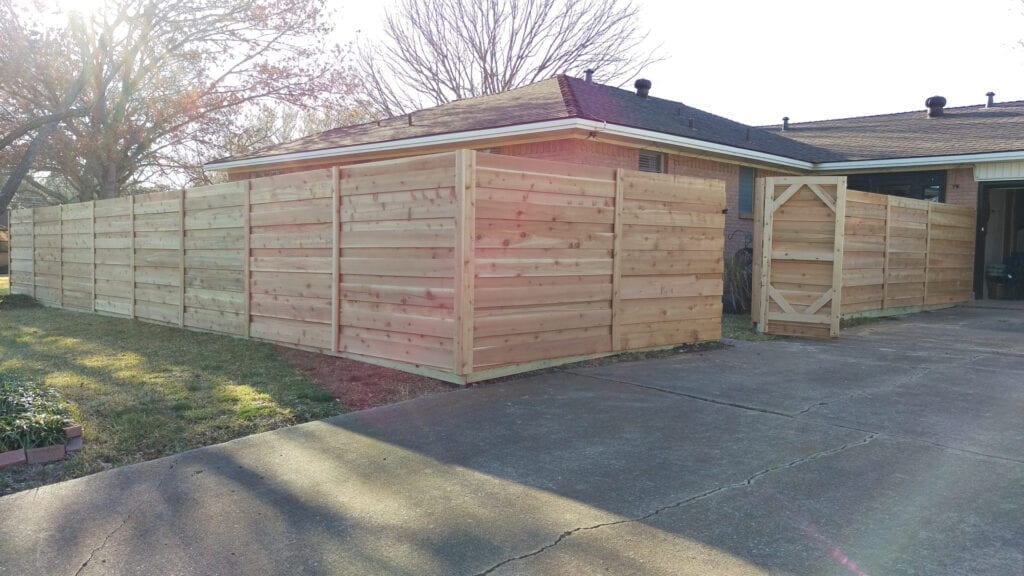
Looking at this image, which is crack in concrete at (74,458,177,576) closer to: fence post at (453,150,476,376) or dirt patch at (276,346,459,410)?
dirt patch at (276,346,459,410)

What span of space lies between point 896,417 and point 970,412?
26.6 inches

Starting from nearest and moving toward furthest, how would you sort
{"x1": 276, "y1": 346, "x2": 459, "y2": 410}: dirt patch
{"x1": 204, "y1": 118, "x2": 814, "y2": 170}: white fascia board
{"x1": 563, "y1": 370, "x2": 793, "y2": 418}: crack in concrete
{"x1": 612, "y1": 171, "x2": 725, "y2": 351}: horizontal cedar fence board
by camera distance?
{"x1": 563, "y1": 370, "x2": 793, "y2": 418}: crack in concrete
{"x1": 276, "y1": 346, "x2": 459, "y2": 410}: dirt patch
{"x1": 612, "y1": 171, "x2": 725, "y2": 351}: horizontal cedar fence board
{"x1": 204, "y1": 118, "x2": 814, "y2": 170}: white fascia board

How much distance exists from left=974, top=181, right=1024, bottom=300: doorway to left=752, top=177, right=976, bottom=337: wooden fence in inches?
33.1

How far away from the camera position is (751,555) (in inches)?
116

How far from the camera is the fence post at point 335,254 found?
7.23 metres

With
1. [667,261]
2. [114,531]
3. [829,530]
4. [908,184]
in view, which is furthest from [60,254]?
[908,184]

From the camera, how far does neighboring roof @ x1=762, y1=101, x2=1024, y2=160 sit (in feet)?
49.2

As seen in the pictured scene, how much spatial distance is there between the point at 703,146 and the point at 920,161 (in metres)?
5.55

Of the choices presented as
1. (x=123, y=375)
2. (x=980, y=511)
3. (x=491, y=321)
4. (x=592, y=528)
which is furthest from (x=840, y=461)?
(x=123, y=375)

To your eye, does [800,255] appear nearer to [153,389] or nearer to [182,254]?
[153,389]

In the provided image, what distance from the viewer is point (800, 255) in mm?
9500

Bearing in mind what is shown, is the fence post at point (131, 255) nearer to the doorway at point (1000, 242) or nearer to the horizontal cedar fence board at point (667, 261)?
the horizontal cedar fence board at point (667, 261)

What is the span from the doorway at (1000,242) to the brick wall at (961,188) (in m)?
0.17

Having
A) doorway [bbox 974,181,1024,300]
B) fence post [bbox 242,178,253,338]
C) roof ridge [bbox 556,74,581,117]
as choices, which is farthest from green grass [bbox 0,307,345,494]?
doorway [bbox 974,181,1024,300]
